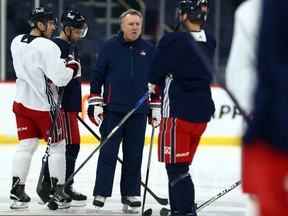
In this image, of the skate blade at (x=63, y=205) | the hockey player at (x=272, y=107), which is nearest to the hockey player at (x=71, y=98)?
the skate blade at (x=63, y=205)

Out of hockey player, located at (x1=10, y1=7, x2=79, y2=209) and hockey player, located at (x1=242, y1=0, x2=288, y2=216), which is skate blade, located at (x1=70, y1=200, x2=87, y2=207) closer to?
hockey player, located at (x1=10, y1=7, x2=79, y2=209)

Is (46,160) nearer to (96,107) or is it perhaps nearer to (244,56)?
(96,107)

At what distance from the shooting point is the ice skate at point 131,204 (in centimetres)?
469

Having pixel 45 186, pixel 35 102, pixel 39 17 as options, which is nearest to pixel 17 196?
pixel 45 186

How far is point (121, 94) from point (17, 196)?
0.82 meters

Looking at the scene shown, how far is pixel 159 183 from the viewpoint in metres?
6.09

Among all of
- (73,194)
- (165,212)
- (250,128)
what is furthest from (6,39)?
(250,128)

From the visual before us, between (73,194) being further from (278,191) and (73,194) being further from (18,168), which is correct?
(278,191)

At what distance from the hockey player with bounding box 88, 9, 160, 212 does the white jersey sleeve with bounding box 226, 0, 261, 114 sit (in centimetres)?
295

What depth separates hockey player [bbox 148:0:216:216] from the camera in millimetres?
3752

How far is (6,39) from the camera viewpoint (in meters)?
11.0

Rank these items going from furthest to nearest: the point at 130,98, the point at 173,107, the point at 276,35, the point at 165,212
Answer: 1. the point at 130,98
2. the point at 165,212
3. the point at 173,107
4. the point at 276,35

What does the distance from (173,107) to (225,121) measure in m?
5.49

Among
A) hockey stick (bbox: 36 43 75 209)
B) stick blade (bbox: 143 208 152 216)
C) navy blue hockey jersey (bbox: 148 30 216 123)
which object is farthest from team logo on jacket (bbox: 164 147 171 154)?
hockey stick (bbox: 36 43 75 209)
